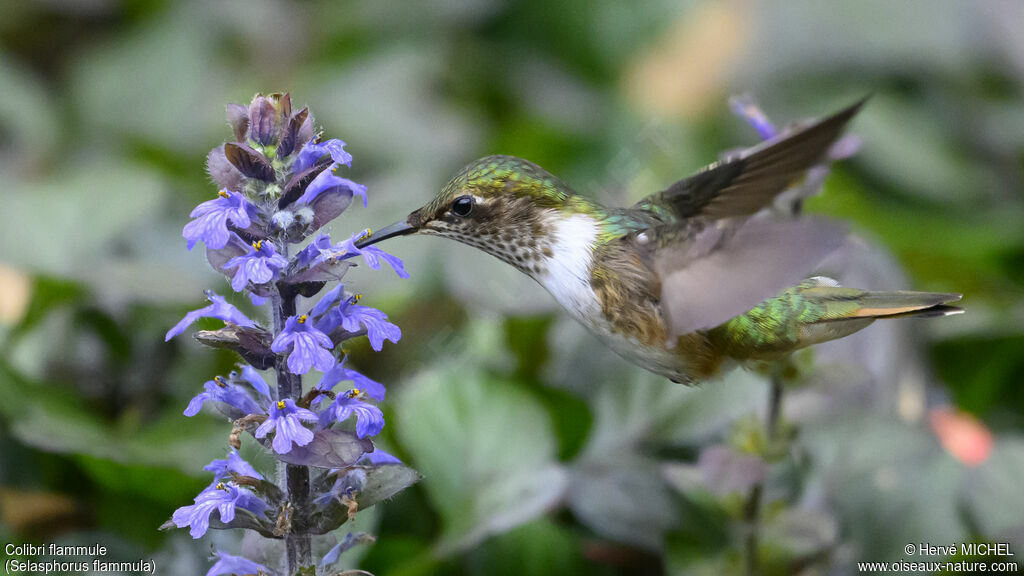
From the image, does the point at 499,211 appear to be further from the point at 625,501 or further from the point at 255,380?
the point at 625,501

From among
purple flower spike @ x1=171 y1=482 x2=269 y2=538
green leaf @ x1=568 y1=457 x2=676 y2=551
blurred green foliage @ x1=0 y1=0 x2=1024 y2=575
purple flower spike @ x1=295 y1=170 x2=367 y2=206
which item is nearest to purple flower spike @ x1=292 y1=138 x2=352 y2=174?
purple flower spike @ x1=295 y1=170 x2=367 y2=206

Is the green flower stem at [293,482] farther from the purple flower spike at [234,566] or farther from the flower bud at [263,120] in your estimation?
the flower bud at [263,120]

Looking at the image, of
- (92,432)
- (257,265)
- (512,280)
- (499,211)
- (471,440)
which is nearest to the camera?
(257,265)

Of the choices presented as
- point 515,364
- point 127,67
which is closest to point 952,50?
point 515,364

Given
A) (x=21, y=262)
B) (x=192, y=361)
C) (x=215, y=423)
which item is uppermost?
(x=21, y=262)

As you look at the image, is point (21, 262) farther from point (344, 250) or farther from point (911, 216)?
point (911, 216)

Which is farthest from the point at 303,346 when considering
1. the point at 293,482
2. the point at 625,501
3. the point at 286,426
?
the point at 625,501
